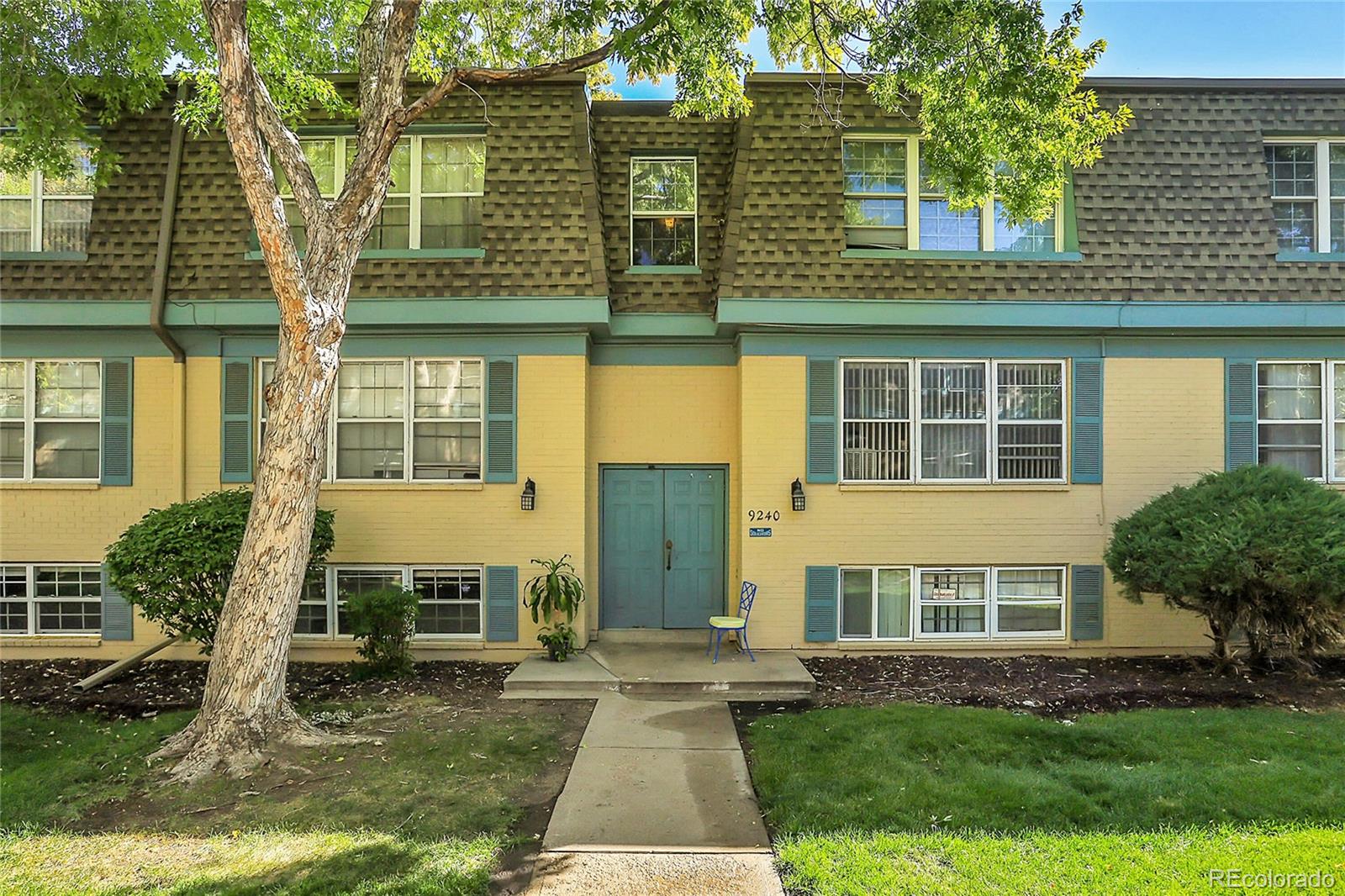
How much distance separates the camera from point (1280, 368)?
32.0 ft

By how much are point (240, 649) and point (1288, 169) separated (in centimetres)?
1331

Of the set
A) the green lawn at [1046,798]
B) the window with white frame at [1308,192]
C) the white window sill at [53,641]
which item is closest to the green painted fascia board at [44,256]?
the white window sill at [53,641]

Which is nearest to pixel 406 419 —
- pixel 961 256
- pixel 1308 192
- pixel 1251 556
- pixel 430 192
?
pixel 430 192

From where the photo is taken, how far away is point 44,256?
30.9ft

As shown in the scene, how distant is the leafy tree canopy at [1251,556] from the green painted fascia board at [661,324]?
5.57 meters

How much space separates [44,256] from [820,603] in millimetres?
10665

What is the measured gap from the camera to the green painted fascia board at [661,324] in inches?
383

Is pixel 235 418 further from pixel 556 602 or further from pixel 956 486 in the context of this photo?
pixel 956 486

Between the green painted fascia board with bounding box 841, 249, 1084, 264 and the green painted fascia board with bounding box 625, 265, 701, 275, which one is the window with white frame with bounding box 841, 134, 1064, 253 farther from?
the green painted fascia board with bounding box 625, 265, 701, 275

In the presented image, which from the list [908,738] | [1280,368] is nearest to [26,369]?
[908,738]

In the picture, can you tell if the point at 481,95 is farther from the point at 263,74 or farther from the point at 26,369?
the point at 26,369

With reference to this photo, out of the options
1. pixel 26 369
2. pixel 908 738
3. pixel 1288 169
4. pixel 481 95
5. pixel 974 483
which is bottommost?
pixel 908 738

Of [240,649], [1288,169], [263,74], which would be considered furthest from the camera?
[1288,169]

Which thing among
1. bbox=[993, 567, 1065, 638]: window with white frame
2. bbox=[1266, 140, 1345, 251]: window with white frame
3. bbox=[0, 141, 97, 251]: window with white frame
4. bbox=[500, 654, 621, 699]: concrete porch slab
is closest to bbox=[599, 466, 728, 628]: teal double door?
bbox=[500, 654, 621, 699]: concrete porch slab
